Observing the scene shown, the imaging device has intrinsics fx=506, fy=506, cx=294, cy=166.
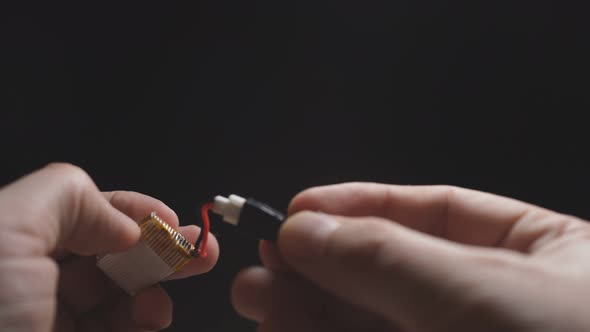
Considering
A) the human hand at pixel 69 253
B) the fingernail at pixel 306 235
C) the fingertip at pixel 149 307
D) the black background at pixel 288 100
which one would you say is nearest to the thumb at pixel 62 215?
the human hand at pixel 69 253

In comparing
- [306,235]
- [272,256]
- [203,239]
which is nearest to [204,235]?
[203,239]

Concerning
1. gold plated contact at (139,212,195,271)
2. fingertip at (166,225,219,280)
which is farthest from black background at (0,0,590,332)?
gold plated contact at (139,212,195,271)

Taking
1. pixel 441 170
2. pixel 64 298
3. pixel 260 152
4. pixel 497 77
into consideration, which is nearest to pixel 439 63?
pixel 497 77

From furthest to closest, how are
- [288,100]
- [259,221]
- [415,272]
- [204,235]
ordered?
[288,100], [204,235], [259,221], [415,272]

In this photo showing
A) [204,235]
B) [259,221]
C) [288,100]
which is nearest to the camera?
[259,221]

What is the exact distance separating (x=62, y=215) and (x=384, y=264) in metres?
0.40

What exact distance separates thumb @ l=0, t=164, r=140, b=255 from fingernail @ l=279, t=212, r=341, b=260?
0.79ft

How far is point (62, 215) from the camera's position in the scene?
626mm

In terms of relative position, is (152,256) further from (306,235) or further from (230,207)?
(306,235)

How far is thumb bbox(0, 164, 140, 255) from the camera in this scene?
58 cm

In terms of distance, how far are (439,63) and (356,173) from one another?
294 millimetres

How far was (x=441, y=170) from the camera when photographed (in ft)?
3.69

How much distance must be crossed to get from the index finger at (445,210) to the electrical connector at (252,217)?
3.4 inches

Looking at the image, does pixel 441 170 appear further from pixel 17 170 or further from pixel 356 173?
pixel 17 170
